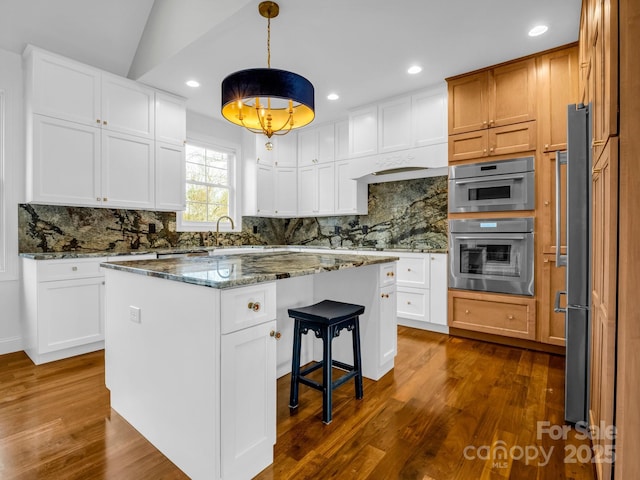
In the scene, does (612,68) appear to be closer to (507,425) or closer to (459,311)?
(507,425)

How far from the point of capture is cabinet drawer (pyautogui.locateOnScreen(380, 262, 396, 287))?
2.48 metres

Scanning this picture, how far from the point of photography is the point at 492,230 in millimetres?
3248

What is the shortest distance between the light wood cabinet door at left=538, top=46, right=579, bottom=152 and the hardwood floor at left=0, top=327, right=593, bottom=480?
197 cm

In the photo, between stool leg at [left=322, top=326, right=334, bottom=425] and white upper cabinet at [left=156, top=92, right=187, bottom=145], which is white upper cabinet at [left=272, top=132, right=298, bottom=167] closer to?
white upper cabinet at [left=156, top=92, right=187, bottom=145]

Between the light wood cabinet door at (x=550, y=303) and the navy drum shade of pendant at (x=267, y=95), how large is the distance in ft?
8.11

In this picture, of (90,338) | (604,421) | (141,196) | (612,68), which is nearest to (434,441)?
(604,421)

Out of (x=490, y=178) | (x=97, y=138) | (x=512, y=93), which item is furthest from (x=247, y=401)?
(x=512, y=93)

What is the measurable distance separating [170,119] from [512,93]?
3.58m

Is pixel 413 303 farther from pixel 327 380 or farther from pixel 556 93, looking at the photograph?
pixel 556 93

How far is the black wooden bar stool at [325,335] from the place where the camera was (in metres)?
1.93

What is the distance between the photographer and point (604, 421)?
1285mm

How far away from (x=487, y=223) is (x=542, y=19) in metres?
1.67

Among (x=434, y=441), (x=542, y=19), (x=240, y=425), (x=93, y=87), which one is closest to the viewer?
(x=240, y=425)

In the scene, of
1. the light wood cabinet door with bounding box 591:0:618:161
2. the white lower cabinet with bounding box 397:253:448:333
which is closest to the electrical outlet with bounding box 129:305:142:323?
the light wood cabinet door with bounding box 591:0:618:161
